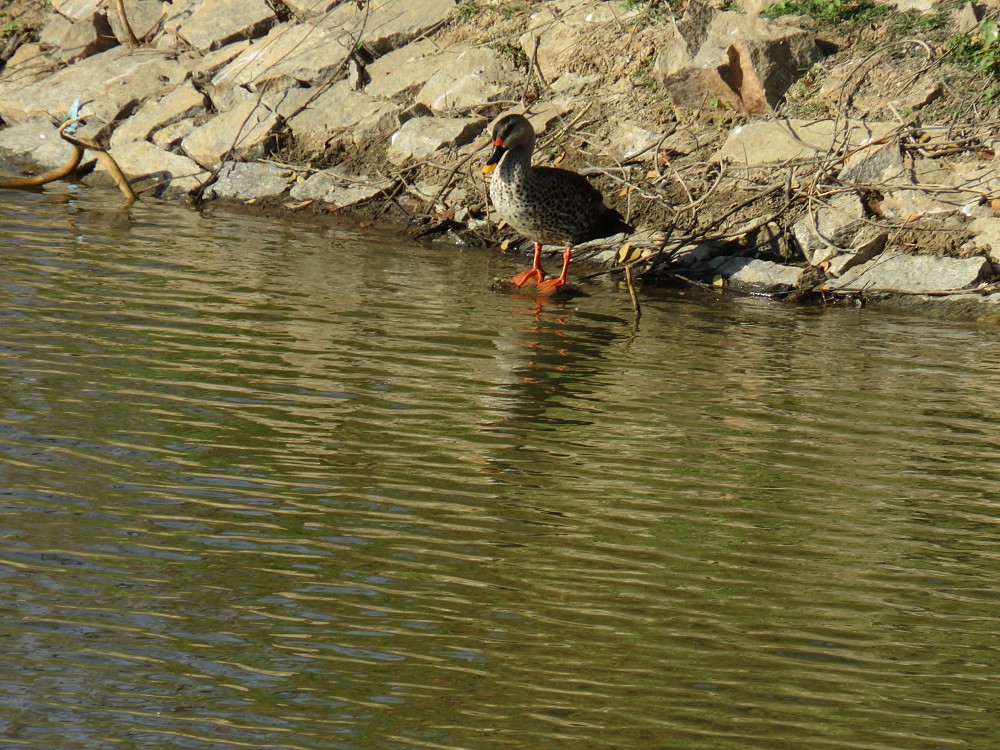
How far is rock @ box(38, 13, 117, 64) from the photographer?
1573cm

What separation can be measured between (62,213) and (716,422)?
7.00m

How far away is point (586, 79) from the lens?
12836mm

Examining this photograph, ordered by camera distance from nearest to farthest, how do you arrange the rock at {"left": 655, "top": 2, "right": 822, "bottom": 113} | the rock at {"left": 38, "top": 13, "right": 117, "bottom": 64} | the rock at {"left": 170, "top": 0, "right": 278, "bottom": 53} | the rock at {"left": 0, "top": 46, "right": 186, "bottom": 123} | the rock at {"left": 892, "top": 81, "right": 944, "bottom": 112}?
the rock at {"left": 892, "top": 81, "right": 944, "bottom": 112}, the rock at {"left": 655, "top": 2, "right": 822, "bottom": 113}, the rock at {"left": 0, "top": 46, "right": 186, "bottom": 123}, the rock at {"left": 170, "top": 0, "right": 278, "bottom": 53}, the rock at {"left": 38, "top": 13, "right": 117, "bottom": 64}

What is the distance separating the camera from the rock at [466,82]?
1290cm

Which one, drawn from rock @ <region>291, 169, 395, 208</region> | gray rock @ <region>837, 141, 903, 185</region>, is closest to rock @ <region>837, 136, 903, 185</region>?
gray rock @ <region>837, 141, 903, 185</region>

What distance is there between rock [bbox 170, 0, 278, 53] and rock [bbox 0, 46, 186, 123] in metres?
0.40

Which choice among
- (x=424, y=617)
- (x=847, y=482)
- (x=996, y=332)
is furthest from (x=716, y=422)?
(x=996, y=332)

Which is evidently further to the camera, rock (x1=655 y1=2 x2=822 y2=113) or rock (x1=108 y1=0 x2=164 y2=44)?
rock (x1=108 y1=0 x2=164 y2=44)

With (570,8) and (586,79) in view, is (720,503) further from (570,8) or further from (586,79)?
(570,8)

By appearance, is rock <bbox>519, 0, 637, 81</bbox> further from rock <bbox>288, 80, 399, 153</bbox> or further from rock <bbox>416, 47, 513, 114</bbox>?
rock <bbox>288, 80, 399, 153</bbox>

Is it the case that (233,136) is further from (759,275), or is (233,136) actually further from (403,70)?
(759,275)

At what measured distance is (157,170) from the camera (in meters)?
13.2

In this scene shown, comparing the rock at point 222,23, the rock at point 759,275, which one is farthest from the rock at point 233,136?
the rock at point 759,275

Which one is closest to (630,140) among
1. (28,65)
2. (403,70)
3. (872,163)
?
(872,163)
